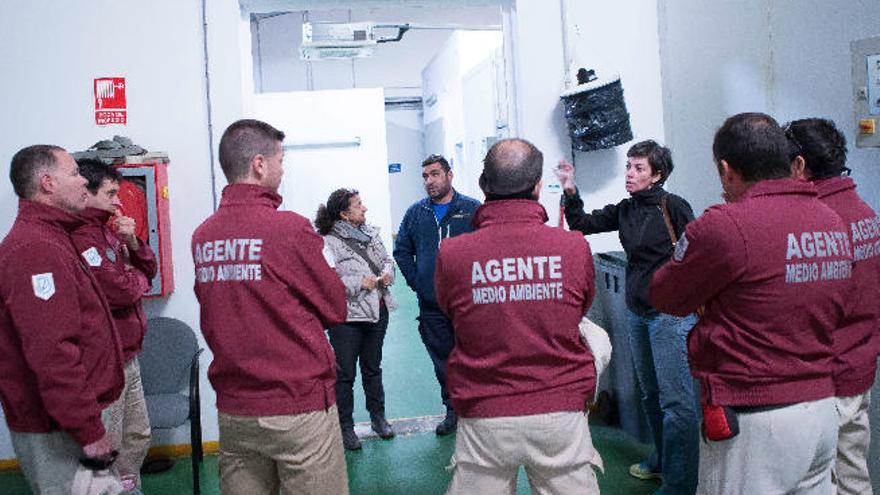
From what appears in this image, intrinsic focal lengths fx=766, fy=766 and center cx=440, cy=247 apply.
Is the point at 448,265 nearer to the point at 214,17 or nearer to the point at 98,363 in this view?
the point at 98,363

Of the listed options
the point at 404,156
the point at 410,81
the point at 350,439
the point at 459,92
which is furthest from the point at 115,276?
the point at 404,156

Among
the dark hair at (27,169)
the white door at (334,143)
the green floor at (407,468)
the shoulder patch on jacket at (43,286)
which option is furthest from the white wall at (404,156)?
the shoulder patch on jacket at (43,286)

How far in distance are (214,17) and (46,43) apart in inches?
36.9

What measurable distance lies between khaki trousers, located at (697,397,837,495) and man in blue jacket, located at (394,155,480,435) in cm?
265

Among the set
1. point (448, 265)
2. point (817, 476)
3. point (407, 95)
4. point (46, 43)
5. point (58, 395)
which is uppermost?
point (407, 95)

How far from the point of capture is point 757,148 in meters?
1.97

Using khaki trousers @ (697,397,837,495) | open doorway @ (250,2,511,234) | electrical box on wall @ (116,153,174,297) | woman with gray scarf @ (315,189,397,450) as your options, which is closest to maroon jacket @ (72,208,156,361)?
electrical box on wall @ (116,153,174,297)

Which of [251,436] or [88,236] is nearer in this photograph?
[251,436]

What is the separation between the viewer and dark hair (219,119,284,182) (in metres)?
2.23

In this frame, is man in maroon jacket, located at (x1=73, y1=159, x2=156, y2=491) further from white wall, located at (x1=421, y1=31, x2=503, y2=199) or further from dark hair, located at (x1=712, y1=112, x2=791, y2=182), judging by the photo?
white wall, located at (x1=421, y1=31, x2=503, y2=199)

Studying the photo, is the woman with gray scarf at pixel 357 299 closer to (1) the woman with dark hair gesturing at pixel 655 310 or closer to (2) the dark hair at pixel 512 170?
(1) the woman with dark hair gesturing at pixel 655 310

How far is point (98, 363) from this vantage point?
7.71ft

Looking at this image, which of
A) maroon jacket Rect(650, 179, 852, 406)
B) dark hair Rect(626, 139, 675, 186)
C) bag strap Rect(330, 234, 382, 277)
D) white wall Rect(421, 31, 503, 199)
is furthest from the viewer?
white wall Rect(421, 31, 503, 199)

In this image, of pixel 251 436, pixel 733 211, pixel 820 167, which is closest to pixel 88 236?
pixel 251 436
